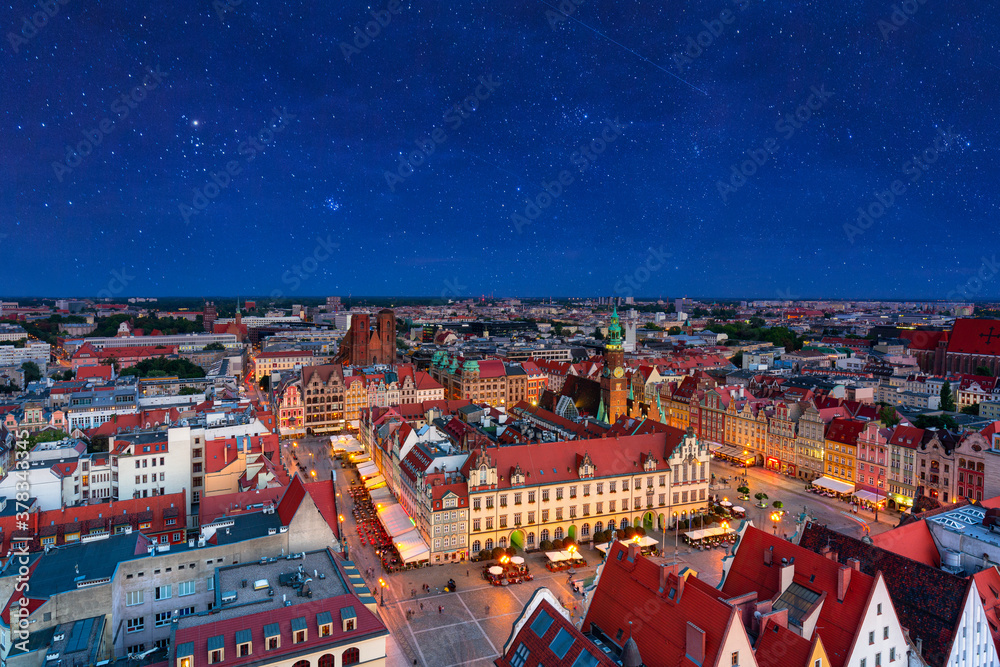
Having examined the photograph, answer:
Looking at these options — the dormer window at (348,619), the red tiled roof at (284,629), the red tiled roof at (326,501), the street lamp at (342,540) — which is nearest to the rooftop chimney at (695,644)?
the red tiled roof at (284,629)

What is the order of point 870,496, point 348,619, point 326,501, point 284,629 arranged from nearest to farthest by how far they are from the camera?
point 284,629 < point 348,619 < point 326,501 < point 870,496

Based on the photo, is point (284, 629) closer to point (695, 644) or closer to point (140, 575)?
point (140, 575)

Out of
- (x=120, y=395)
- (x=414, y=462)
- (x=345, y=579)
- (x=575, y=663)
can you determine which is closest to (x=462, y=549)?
(x=414, y=462)

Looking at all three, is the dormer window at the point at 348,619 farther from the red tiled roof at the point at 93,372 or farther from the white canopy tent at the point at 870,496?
the red tiled roof at the point at 93,372

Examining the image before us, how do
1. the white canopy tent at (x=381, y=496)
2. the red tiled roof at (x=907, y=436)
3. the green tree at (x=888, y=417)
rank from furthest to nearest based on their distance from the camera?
the green tree at (x=888, y=417) < the red tiled roof at (x=907, y=436) < the white canopy tent at (x=381, y=496)

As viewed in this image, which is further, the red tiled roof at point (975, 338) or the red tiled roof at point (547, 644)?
the red tiled roof at point (975, 338)

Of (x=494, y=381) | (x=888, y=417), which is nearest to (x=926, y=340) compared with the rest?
(x=888, y=417)
